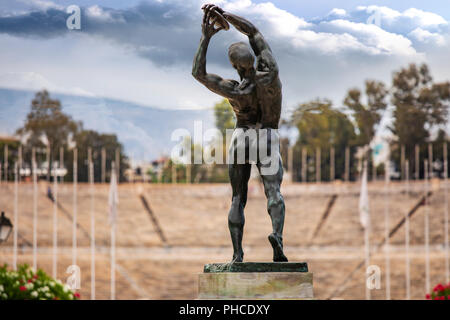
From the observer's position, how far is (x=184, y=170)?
48406 millimetres

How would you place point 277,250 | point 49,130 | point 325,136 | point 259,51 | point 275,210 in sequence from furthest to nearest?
point 325,136, point 49,130, point 259,51, point 275,210, point 277,250

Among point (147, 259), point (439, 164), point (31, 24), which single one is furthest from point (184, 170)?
point (31, 24)

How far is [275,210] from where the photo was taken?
8.66 meters

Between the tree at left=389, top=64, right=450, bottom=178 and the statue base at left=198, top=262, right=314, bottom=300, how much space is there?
35236 mm

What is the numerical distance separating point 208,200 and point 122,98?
38.3ft

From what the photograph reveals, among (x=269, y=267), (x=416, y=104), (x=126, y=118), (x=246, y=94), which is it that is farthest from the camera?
(x=416, y=104)

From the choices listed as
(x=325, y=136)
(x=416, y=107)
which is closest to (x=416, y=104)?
(x=416, y=107)

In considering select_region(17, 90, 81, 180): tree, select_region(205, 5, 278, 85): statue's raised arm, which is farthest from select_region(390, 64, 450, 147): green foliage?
select_region(205, 5, 278, 85): statue's raised arm

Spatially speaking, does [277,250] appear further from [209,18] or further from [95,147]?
[95,147]

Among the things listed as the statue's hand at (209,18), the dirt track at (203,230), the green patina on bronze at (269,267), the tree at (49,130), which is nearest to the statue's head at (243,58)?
the statue's hand at (209,18)

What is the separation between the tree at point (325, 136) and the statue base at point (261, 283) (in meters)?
36.5

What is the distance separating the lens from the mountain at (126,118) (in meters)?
36.8

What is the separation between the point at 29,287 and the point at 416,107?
107ft
